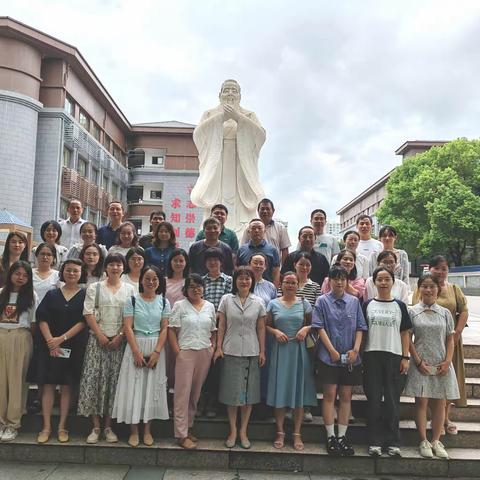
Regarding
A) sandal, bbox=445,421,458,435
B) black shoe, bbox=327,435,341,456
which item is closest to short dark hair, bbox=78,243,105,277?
black shoe, bbox=327,435,341,456

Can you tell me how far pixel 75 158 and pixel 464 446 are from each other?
68.1 ft

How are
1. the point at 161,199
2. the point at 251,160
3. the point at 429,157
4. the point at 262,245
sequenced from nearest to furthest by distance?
the point at 262,245
the point at 251,160
the point at 429,157
the point at 161,199

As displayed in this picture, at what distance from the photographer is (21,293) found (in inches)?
151

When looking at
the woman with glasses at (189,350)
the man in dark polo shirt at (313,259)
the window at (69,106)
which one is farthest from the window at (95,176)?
the woman with glasses at (189,350)

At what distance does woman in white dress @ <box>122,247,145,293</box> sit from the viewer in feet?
13.5

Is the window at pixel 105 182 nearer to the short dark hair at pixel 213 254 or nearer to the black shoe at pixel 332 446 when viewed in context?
the short dark hair at pixel 213 254

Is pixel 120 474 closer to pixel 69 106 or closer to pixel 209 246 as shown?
pixel 209 246

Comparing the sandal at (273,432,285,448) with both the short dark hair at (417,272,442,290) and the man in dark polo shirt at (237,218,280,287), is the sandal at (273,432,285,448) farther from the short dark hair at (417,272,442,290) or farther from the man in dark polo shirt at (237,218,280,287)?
the short dark hair at (417,272,442,290)

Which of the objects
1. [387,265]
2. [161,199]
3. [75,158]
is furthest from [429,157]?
[387,265]

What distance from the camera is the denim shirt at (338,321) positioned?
369cm

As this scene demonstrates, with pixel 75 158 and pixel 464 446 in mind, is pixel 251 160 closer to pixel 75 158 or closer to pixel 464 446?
pixel 464 446

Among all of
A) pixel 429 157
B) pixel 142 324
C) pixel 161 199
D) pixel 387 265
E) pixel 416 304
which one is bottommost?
pixel 142 324

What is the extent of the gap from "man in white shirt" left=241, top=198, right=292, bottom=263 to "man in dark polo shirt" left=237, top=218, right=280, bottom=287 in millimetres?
655

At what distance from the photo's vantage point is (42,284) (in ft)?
13.6
